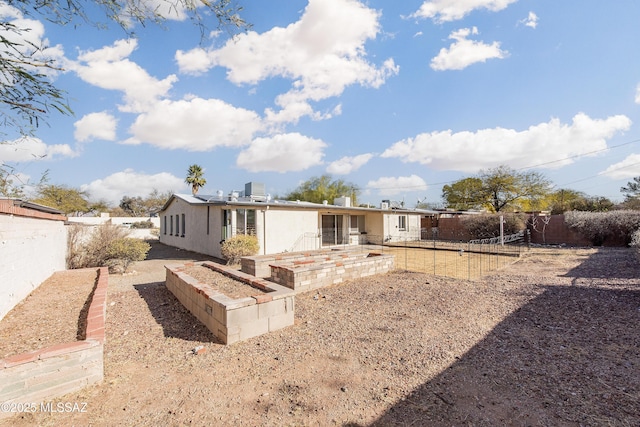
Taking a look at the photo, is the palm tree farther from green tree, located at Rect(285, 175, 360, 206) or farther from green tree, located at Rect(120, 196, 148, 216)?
green tree, located at Rect(120, 196, 148, 216)

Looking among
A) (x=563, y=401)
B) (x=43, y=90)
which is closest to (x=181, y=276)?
(x=43, y=90)

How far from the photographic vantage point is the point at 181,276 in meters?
6.43

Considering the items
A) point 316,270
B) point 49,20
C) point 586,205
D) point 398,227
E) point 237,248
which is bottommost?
point 316,270

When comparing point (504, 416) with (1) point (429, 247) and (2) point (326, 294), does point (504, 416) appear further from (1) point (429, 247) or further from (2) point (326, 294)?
(1) point (429, 247)

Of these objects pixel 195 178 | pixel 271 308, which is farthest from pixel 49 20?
pixel 195 178

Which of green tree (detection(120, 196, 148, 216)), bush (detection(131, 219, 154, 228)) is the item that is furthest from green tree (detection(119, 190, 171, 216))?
bush (detection(131, 219, 154, 228))

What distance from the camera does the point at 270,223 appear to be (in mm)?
14109

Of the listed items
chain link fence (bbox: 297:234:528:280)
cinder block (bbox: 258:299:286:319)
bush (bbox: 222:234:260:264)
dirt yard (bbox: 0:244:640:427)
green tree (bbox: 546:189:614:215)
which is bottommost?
dirt yard (bbox: 0:244:640:427)

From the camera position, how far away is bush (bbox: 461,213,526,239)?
20.1 meters

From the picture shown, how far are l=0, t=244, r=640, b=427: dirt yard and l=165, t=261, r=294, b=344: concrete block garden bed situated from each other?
0.57ft

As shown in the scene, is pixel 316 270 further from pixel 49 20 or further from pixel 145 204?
pixel 145 204

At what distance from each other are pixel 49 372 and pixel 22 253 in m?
4.10

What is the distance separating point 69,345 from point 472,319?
18.5 ft

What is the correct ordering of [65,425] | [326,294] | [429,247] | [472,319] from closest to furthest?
[65,425], [472,319], [326,294], [429,247]
